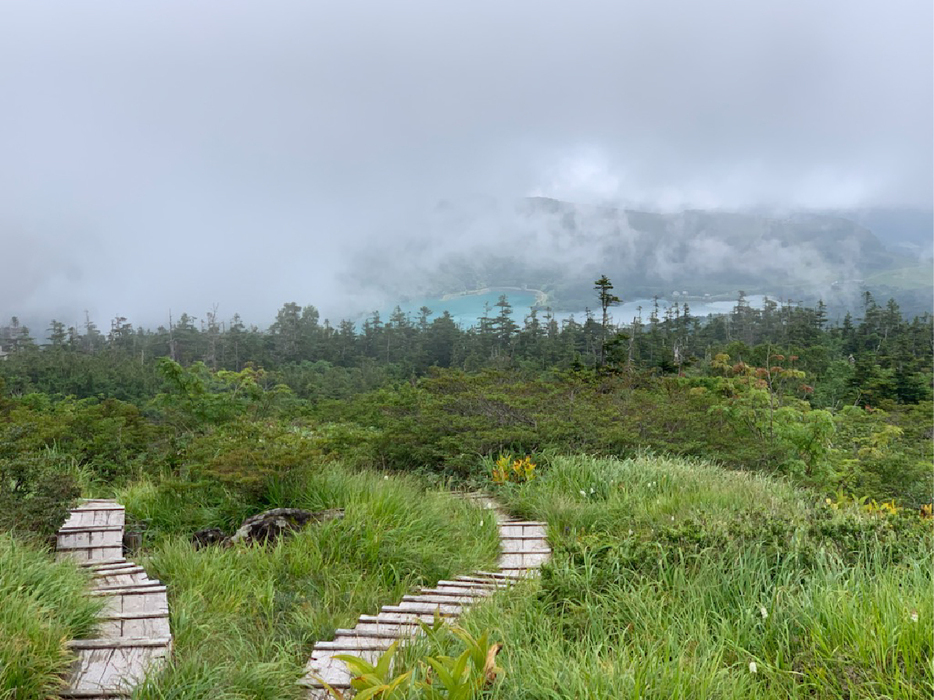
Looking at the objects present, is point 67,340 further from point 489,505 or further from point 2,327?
point 489,505

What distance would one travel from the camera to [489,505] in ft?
18.4

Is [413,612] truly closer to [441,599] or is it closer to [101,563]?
[441,599]

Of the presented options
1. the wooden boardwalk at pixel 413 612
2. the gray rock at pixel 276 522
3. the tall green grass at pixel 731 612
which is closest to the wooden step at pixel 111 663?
the wooden boardwalk at pixel 413 612

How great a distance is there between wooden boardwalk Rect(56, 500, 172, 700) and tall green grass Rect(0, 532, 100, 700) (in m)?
0.09

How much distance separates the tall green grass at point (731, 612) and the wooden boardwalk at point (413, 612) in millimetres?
325

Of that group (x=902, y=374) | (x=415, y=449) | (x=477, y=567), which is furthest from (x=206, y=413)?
(x=902, y=374)

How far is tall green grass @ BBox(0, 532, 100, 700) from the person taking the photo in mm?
2430

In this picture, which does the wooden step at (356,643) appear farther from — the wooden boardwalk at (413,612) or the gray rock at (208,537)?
the gray rock at (208,537)

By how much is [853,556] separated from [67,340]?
39.3m

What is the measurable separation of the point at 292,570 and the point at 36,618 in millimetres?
1539

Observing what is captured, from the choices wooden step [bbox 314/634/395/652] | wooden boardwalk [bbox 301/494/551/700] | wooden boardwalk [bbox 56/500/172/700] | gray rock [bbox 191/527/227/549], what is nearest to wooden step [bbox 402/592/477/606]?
wooden boardwalk [bbox 301/494/551/700]

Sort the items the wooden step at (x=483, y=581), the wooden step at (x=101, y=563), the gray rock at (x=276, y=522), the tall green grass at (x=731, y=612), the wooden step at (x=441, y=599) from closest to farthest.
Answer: the tall green grass at (x=731, y=612) < the wooden step at (x=441, y=599) < the wooden step at (x=483, y=581) < the wooden step at (x=101, y=563) < the gray rock at (x=276, y=522)

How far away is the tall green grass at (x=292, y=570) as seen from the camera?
112 inches

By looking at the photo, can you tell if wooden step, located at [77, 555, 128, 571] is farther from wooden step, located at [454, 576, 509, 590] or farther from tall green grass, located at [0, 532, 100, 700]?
wooden step, located at [454, 576, 509, 590]
